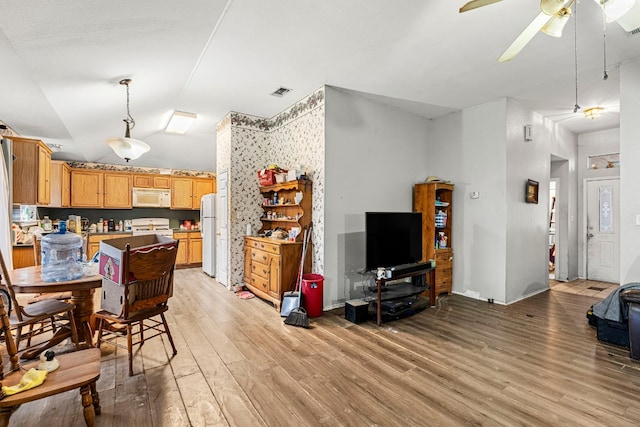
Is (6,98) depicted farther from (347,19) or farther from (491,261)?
(491,261)

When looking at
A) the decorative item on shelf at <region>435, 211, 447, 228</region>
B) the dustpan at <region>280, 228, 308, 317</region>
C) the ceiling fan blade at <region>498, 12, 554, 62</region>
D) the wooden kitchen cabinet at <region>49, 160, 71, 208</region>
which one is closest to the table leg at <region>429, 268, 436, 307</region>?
the decorative item on shelf at <region>435, 211, 447, 228</region>

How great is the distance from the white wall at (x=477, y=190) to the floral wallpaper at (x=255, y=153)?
245cm

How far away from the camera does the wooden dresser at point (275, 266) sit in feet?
13.6

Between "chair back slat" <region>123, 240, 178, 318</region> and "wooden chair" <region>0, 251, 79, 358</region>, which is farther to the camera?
"chair back slat" <region>123, 240, 178, 318</region>

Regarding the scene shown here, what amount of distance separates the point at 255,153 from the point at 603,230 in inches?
278

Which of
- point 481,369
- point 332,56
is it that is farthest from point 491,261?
point 332,56

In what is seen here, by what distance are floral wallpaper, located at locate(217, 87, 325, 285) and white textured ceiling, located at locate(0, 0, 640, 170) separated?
0.98 ft

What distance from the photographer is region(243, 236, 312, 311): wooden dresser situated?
4141 mm

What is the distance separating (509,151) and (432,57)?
214 cm

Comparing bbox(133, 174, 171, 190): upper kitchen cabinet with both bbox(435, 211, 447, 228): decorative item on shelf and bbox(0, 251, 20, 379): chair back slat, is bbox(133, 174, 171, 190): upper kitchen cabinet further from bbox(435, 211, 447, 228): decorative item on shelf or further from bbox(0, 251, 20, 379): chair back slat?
bbox(435, 211, 447, 228): decorative item on shelf

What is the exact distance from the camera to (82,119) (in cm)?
419

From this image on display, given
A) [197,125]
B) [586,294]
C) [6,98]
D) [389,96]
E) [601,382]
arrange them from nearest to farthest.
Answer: [601,382] < [6,98] < [389,96] < [586,294] < [197,125]

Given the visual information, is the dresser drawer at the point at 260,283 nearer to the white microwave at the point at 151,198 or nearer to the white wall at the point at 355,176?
the white wall at the point at 355,176

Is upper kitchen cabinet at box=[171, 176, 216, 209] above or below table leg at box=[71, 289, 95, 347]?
above
